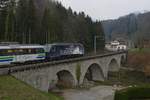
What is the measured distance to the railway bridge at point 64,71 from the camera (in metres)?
34.6

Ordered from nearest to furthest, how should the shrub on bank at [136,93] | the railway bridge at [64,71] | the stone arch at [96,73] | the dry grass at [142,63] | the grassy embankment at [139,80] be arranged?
the railway bridge at [64,71] < the shrub on bank at [136,93] < the grassy embankment at [139,80] < the stone arch at [96,73] < the dry grass at [142,63]

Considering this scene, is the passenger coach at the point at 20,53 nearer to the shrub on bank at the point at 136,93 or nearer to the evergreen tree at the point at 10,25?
the shrub on bank at the point at 136,93

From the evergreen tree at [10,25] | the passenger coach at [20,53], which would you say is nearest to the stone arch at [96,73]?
the evergreen tree at [10,25]

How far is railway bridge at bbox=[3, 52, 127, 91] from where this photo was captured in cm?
3458

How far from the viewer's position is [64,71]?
4931 cm

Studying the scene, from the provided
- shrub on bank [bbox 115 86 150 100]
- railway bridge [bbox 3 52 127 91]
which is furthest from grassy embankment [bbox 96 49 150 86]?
shrub on bank [bbox 115 86 150 100]

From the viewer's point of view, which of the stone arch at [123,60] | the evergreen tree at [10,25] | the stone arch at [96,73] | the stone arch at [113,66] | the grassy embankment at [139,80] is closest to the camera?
the grassy embankment at [139,80]

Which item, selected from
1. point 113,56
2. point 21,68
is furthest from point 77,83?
point 113,56

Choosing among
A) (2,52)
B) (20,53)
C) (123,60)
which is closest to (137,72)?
(123,60)

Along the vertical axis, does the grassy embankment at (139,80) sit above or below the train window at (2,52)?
below

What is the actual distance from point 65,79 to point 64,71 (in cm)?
223

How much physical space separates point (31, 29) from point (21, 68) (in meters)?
34.8

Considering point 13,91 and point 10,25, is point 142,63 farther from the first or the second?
point 13,91

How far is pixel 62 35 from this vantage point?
81.9m
